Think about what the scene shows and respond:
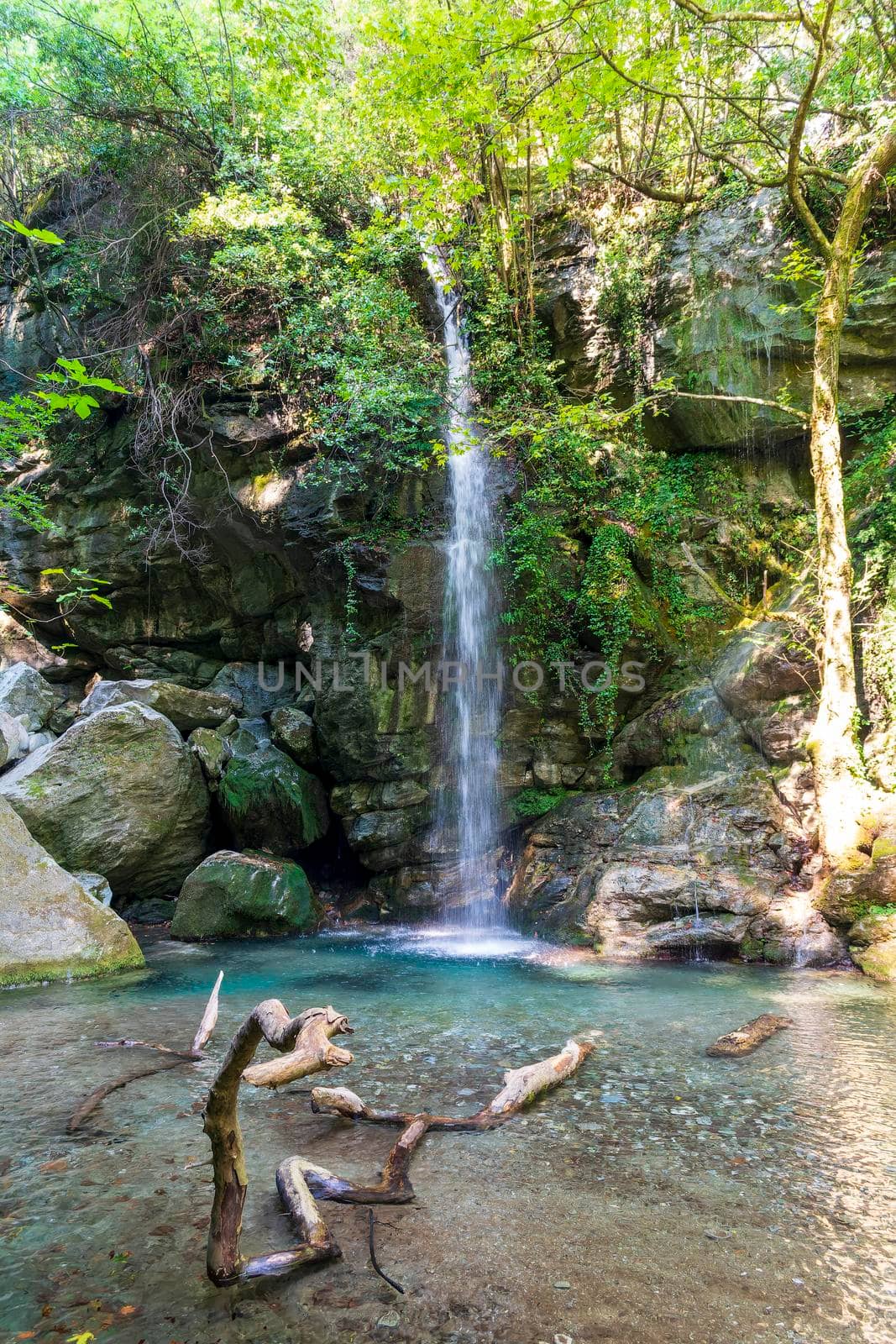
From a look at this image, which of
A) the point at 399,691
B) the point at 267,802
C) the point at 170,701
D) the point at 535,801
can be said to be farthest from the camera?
the point at 170,701

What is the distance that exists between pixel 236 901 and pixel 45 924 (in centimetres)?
259

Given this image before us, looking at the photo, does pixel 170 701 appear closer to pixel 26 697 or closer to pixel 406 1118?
pixel 26 697

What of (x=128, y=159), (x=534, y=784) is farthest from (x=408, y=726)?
(x=128, y=159)

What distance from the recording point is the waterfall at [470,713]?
10102mm

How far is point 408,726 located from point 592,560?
11.8 feet

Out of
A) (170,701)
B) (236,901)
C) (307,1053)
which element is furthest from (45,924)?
(307,1053)

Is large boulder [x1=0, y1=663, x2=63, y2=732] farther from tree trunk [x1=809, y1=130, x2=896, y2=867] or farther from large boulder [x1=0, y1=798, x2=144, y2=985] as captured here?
tree trunk [x1=809, y1=130, x2=896, y2=867]

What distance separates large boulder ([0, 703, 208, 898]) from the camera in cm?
866

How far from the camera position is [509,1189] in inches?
108

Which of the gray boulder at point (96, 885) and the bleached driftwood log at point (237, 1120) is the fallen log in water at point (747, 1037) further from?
the gray boulder at point (96, 885)

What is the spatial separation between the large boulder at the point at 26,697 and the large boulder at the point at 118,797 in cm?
171

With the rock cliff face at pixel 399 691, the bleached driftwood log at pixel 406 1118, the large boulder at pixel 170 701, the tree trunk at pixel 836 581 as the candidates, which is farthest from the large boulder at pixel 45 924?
the tree trunk at pixel 836 581

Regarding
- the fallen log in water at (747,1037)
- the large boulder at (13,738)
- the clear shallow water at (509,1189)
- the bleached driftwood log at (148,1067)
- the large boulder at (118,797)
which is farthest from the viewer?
the large boulder at (13,738)

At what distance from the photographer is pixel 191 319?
11547mm
